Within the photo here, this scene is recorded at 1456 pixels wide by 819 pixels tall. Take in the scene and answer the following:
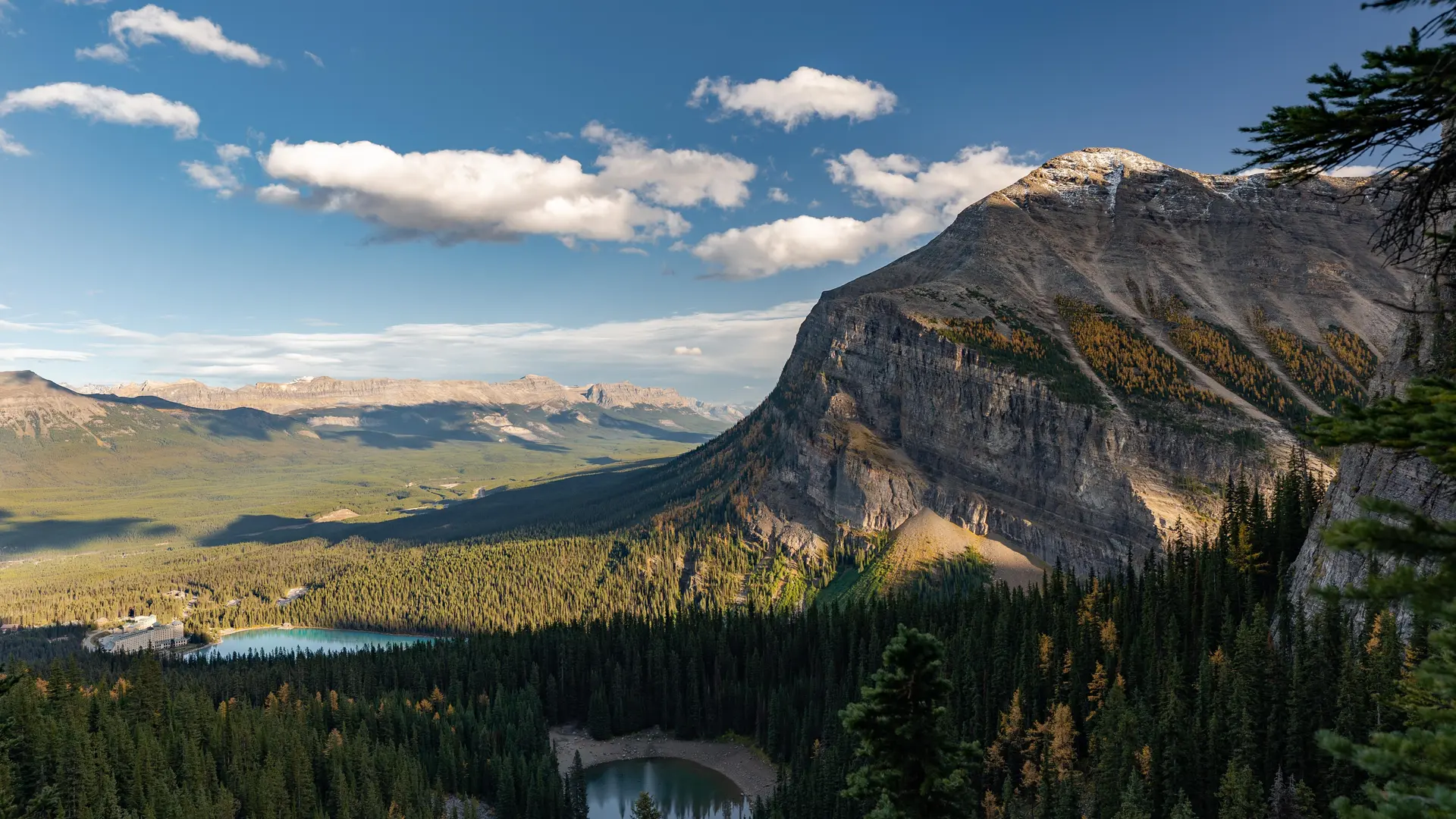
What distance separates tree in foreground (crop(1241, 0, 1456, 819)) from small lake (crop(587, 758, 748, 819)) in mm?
125513

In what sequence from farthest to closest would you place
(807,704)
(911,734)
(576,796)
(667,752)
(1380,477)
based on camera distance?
(667,752)
(807,704)
(576,796)
(1380,477)
(911,734)

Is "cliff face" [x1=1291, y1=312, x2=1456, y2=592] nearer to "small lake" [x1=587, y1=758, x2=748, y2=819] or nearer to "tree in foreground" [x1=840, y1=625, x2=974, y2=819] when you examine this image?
"tree in foreground" [x1=840, y1=625, x2=974, y2=819]

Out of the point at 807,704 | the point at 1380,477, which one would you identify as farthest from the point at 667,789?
the point at 1380,477

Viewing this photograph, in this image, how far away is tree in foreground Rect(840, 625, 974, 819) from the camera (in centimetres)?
2214

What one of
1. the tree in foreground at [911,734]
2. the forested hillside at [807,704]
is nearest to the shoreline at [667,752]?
the forested hillside at [807,704]

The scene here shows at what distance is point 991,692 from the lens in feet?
336

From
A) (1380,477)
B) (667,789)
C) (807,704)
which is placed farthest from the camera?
(807,704)

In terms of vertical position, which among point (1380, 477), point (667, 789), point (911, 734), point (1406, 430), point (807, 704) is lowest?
point (667, 789)

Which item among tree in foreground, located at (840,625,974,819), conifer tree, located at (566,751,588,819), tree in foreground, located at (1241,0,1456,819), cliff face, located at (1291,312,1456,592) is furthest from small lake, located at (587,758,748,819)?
→ tree in foreground, located at (1241,0,1456,819)

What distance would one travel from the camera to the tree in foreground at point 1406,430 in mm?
9438

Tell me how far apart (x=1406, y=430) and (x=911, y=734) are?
15453 mm

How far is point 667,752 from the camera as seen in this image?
483ft

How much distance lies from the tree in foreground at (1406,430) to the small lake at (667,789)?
126 m

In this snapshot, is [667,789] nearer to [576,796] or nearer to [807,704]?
[576,796]
